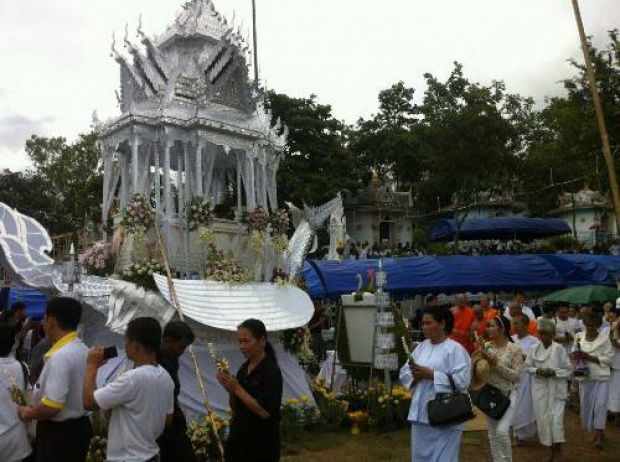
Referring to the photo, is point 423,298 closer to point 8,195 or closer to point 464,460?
point 464,460

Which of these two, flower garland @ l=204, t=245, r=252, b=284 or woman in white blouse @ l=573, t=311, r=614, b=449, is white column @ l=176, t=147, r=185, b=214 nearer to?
flower garland @ l=204, t=245, r=252, b=284

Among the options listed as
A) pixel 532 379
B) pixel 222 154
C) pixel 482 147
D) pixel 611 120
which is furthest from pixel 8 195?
pixel 532 379

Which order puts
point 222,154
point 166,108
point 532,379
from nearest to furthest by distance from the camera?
point 532,379, point 166,108, point 222,154

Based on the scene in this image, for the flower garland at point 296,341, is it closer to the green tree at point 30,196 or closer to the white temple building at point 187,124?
the white temple building at point 187,124

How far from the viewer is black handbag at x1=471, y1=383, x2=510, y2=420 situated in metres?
6.87

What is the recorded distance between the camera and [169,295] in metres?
9.41

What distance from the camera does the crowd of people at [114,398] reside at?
3.95m

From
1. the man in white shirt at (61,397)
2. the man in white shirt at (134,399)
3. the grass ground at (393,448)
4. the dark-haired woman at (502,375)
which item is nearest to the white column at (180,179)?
the grass ground at (393,448)

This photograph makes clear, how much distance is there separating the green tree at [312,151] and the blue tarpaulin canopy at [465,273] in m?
12.4

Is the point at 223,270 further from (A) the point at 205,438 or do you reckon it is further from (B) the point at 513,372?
(B) the point at 513,372

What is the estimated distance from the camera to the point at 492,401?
22.7ft

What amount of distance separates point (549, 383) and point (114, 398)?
6.74 meters

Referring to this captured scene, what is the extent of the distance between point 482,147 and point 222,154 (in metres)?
19.1

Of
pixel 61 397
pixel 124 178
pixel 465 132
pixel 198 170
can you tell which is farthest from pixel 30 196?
pixel 61 397
